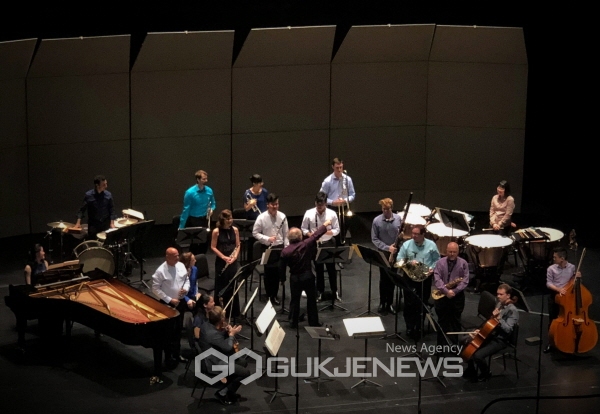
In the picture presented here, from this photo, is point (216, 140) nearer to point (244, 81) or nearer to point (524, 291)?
point (244, 81)

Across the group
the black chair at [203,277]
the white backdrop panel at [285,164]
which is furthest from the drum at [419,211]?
the black chair at [203,277]

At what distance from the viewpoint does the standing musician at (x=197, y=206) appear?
14.7m

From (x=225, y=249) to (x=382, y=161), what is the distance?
19.2ft

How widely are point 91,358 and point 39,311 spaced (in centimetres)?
86

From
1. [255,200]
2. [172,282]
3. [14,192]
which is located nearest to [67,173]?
[14,192]

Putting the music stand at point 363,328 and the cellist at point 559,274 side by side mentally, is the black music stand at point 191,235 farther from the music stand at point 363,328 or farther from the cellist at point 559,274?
the cellist at point 559,274

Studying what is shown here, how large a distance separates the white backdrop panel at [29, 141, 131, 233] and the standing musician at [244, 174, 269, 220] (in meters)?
3.25

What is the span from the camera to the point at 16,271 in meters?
14.9

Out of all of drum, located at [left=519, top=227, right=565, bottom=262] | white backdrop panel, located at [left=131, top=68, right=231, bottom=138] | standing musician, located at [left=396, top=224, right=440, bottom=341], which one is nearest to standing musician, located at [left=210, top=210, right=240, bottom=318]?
standing musician, located at [left=396, top=224, right=440, bottom=341]

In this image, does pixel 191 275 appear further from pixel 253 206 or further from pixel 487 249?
pixel 487 249

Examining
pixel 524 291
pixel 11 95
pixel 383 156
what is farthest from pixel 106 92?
pixel 524 291

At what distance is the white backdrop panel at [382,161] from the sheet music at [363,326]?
696 centimetres

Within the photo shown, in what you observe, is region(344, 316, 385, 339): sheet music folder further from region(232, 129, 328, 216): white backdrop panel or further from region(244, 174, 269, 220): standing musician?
region(232, 129, 328, 216): white backdrop panel

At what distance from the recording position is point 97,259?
44.4 feet
